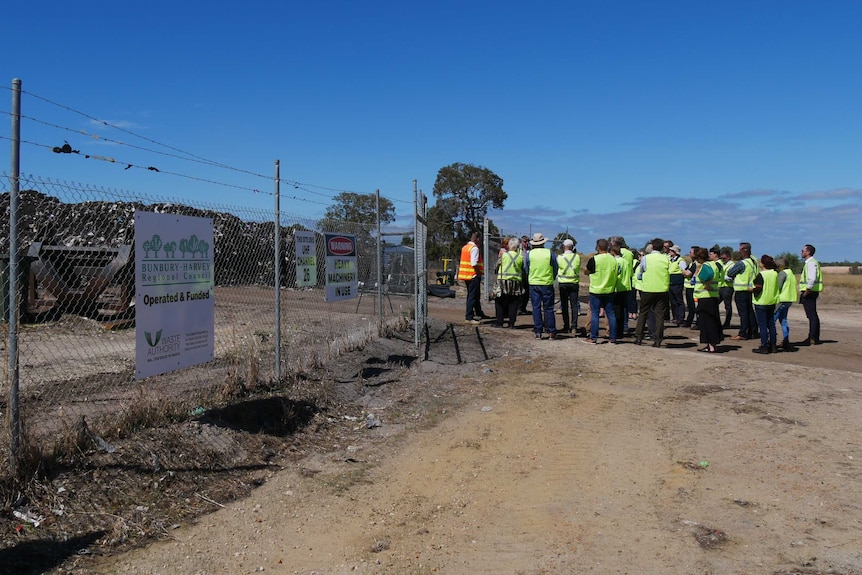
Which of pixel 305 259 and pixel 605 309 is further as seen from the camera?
pixel 605 309

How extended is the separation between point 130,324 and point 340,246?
227 inches

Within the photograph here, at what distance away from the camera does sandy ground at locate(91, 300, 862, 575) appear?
4145mm

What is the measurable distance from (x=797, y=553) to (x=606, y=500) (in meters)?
1.35

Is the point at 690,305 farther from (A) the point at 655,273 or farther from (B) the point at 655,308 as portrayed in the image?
(A) the point at 655,273

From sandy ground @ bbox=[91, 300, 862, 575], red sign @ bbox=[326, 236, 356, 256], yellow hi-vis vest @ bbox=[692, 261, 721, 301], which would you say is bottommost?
sandy ground @ bbox=[91, 300, 862, 575]

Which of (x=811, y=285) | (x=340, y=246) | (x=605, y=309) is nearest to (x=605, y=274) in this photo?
(x=605, y=309)

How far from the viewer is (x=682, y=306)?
595 inches

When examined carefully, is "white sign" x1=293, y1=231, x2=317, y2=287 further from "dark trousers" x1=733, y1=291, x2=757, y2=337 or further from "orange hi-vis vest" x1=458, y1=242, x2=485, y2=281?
"dark trousers" x1=733, y1=291, x2=757, y2=337

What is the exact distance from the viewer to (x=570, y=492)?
5.27 meters

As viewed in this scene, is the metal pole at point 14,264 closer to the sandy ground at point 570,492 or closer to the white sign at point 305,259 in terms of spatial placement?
the sandy ground at point 570,492

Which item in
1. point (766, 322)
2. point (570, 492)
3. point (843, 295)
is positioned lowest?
point (570, 492)

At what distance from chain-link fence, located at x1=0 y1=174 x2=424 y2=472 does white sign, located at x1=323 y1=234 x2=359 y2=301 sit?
0.15m

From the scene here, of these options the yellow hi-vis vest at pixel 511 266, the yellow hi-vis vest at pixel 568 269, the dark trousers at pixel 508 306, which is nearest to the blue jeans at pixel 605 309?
the yellow hi-vis vest at pixel 568 269

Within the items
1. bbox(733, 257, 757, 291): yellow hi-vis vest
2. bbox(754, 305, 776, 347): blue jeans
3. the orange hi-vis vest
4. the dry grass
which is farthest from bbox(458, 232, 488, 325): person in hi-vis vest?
the dry grass
